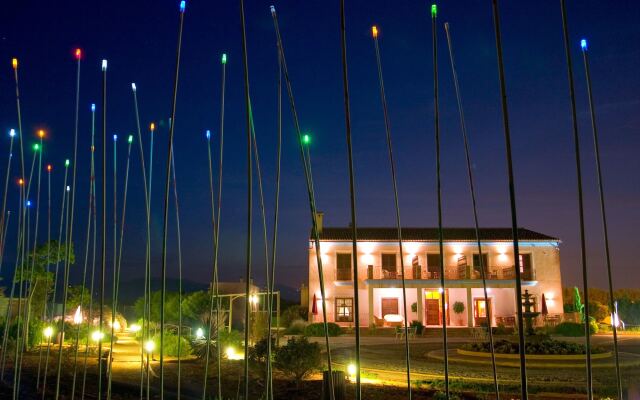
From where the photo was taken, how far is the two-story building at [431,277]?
112ft

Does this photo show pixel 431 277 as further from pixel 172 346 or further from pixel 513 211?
pixel 513 211

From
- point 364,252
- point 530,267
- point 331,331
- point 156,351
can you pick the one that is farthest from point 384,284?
point 156,351

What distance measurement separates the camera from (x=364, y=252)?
117 ft

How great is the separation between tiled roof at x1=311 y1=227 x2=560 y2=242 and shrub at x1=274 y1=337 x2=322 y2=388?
24631 millimetres

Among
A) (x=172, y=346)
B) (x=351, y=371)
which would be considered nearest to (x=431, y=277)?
(x=172, y=346)

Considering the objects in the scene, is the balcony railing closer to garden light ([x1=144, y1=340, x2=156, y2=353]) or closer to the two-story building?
the two-story building

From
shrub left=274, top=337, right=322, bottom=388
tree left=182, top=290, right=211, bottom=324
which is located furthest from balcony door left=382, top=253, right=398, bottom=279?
shrub left=274, top=337, right=322, bottom=388

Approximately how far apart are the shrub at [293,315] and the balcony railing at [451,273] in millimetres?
4762

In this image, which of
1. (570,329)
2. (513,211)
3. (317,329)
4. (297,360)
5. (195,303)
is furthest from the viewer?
(317,329)

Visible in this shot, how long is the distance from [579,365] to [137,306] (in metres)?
24.1

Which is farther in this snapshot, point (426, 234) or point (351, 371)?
point (426, 234)

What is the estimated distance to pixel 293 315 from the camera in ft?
111

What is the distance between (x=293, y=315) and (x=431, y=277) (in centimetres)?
865

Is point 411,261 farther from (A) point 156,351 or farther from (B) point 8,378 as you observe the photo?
(B) point 8,378
